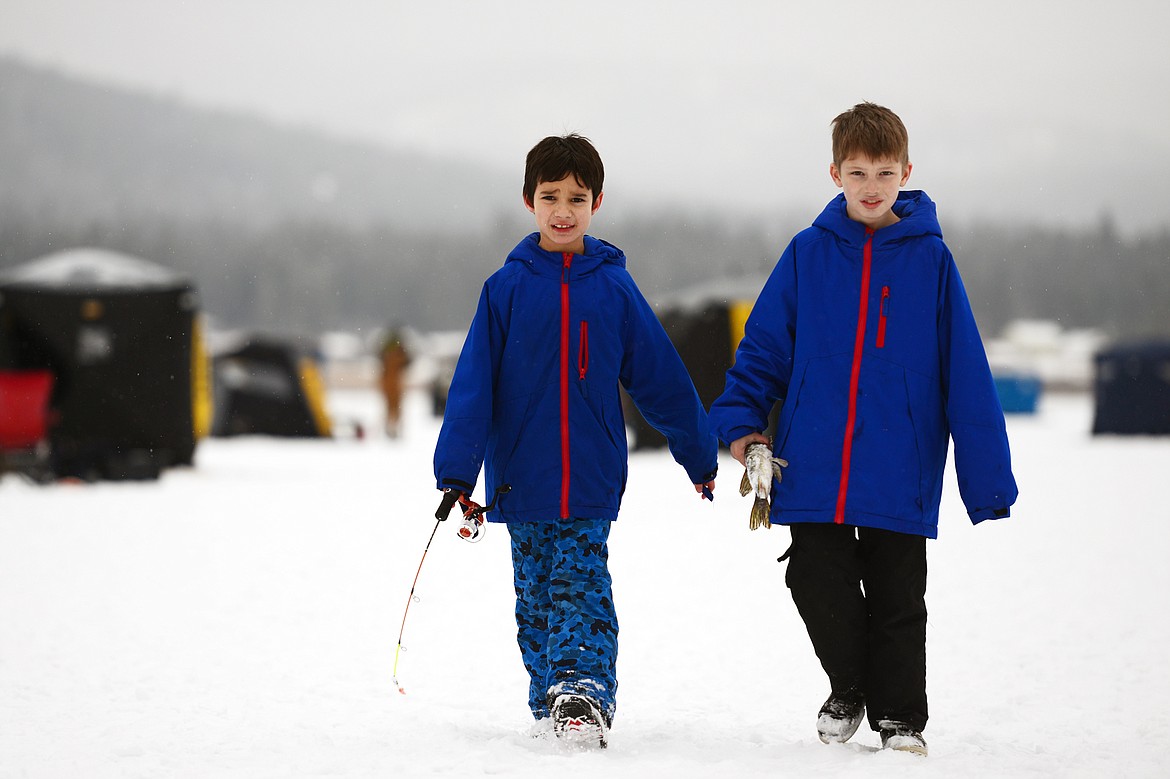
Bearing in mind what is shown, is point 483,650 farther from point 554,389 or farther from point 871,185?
point 871,185

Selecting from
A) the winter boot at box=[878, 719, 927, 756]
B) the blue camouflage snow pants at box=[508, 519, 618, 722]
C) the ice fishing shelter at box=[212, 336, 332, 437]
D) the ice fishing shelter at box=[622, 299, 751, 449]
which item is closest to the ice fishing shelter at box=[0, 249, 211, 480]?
the ice fishing shelter at box=[622, 299, 751, 449]

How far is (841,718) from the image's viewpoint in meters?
3.19

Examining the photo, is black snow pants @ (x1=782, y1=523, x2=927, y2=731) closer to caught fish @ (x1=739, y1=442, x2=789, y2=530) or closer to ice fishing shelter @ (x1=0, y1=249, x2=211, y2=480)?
caught fish @ (x1=739, y1=442, x2=789, y2=530)

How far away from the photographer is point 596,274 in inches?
135

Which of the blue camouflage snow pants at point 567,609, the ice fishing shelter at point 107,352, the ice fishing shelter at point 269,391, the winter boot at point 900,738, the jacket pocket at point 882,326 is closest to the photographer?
the winter boot at point 900,738

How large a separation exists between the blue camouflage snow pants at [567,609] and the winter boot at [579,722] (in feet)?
0.11

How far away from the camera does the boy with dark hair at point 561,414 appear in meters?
3.31

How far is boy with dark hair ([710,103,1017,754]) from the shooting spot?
3104mm

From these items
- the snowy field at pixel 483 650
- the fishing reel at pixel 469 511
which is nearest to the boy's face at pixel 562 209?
the fishing reel at pixel 469 511

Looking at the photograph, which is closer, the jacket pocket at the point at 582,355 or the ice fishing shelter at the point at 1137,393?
the jacket pocket at the point at 582,355

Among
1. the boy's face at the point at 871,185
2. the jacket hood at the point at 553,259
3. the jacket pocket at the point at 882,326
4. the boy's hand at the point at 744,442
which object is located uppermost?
the boy's face at the point at 871,185

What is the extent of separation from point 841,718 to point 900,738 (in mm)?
169

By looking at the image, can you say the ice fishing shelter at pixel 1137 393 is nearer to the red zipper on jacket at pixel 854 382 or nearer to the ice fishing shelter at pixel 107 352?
the ice fishing shelter at pixel 107 352

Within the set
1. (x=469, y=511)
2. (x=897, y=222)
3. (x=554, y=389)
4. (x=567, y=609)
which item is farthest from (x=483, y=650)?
(x=897, y=222)
